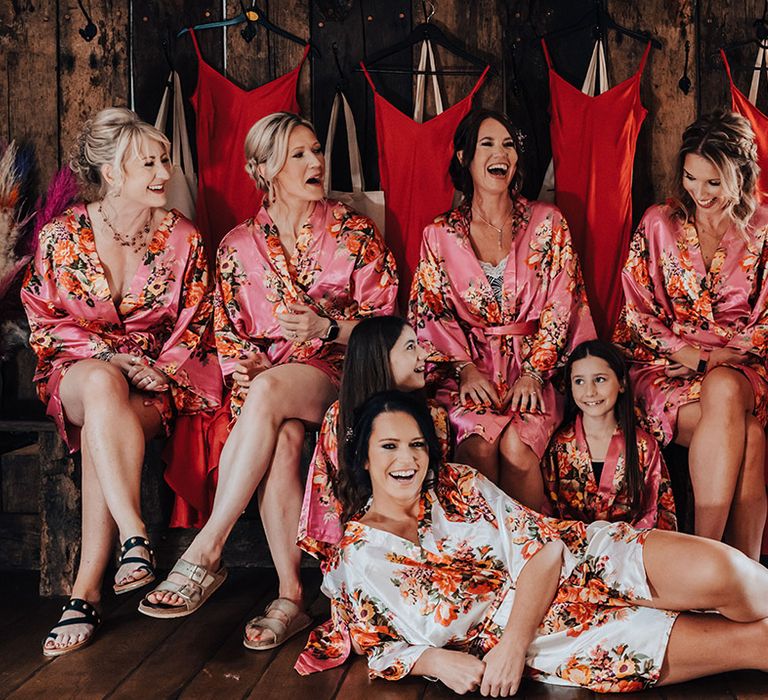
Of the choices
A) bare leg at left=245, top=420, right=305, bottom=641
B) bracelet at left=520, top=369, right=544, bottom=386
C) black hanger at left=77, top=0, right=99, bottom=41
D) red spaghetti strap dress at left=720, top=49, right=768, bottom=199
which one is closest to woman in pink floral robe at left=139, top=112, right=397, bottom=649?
bare leg at left=245, top=420, right=305, bottom=641

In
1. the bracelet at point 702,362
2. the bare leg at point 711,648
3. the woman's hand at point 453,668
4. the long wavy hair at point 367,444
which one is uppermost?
the bracelet at point 702,362

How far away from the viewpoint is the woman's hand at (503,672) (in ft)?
6.57

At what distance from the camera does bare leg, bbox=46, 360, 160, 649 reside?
248cm

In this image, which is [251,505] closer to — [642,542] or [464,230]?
[464,230]

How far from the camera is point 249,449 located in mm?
2492

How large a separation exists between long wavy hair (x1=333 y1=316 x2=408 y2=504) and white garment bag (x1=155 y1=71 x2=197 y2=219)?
3.78 feet

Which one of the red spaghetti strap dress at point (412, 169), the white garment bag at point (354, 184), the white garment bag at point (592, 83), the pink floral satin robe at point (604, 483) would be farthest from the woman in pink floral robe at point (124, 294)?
the white garment bag at point (592, 83)

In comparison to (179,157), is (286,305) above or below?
below

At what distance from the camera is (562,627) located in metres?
2.06

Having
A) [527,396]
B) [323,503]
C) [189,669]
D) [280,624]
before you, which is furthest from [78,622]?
[527,396]

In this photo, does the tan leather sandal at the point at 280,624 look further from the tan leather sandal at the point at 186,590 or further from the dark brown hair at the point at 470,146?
the dark brown hair at the point at 470,146

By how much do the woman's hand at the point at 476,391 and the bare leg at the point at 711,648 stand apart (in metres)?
0.83

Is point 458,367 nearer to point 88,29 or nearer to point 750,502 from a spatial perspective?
point 750,502

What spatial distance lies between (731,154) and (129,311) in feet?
5.58
